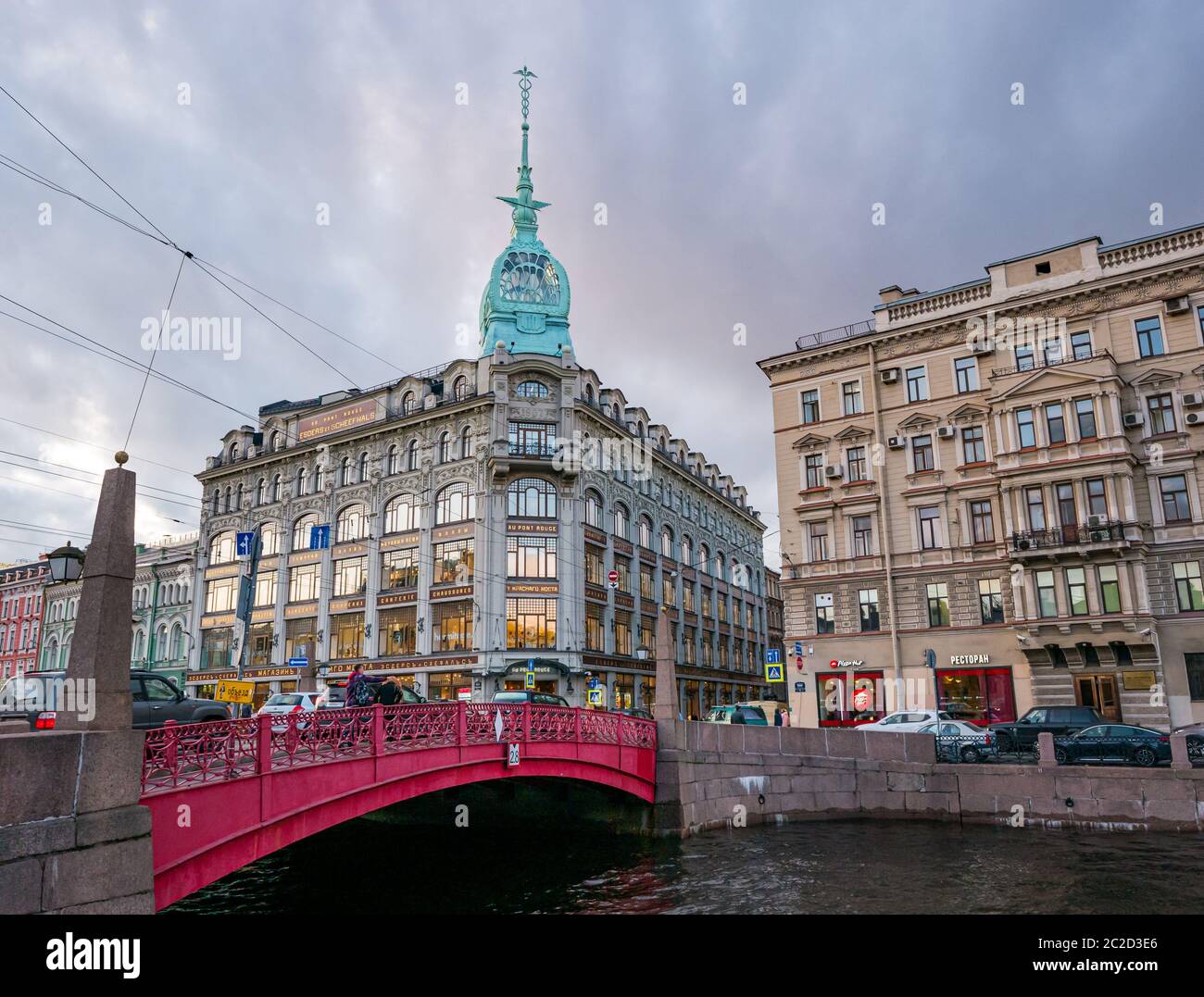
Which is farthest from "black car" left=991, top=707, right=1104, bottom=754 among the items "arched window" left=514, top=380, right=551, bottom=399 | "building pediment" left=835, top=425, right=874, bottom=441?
"arched window" left=514, top=380, right=551, bottom=399

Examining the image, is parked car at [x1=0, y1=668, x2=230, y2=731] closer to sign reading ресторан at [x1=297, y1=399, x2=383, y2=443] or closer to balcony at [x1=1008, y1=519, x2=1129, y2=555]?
balcony at [x1=1008, y1=519, x2=1129, y2=555]

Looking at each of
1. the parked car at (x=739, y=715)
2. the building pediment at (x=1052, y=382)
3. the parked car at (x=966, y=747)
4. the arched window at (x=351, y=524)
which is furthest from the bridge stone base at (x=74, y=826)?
the arched window at (x=351, y=524)

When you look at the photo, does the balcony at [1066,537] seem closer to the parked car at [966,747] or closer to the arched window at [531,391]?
the parked car at [966,747]

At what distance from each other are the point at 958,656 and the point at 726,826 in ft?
52.7

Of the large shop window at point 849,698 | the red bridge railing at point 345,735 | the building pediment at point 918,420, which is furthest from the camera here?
the building pediment at point 918,420

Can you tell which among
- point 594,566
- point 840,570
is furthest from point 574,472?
point 840,570

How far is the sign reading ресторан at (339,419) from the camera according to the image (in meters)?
53.9

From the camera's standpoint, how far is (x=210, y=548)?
61594 millimetres

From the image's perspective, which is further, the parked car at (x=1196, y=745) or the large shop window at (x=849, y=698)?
the large shop window at (x=849, y=698)

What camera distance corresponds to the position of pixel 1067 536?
3272cm

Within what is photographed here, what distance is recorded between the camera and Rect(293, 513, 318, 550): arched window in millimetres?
55219

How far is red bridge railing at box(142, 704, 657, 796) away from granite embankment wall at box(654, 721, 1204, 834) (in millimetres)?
2480

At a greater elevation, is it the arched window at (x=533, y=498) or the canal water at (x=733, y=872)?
the arched window at (x=533, y=498)

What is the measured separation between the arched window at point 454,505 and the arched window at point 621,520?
9.81m
